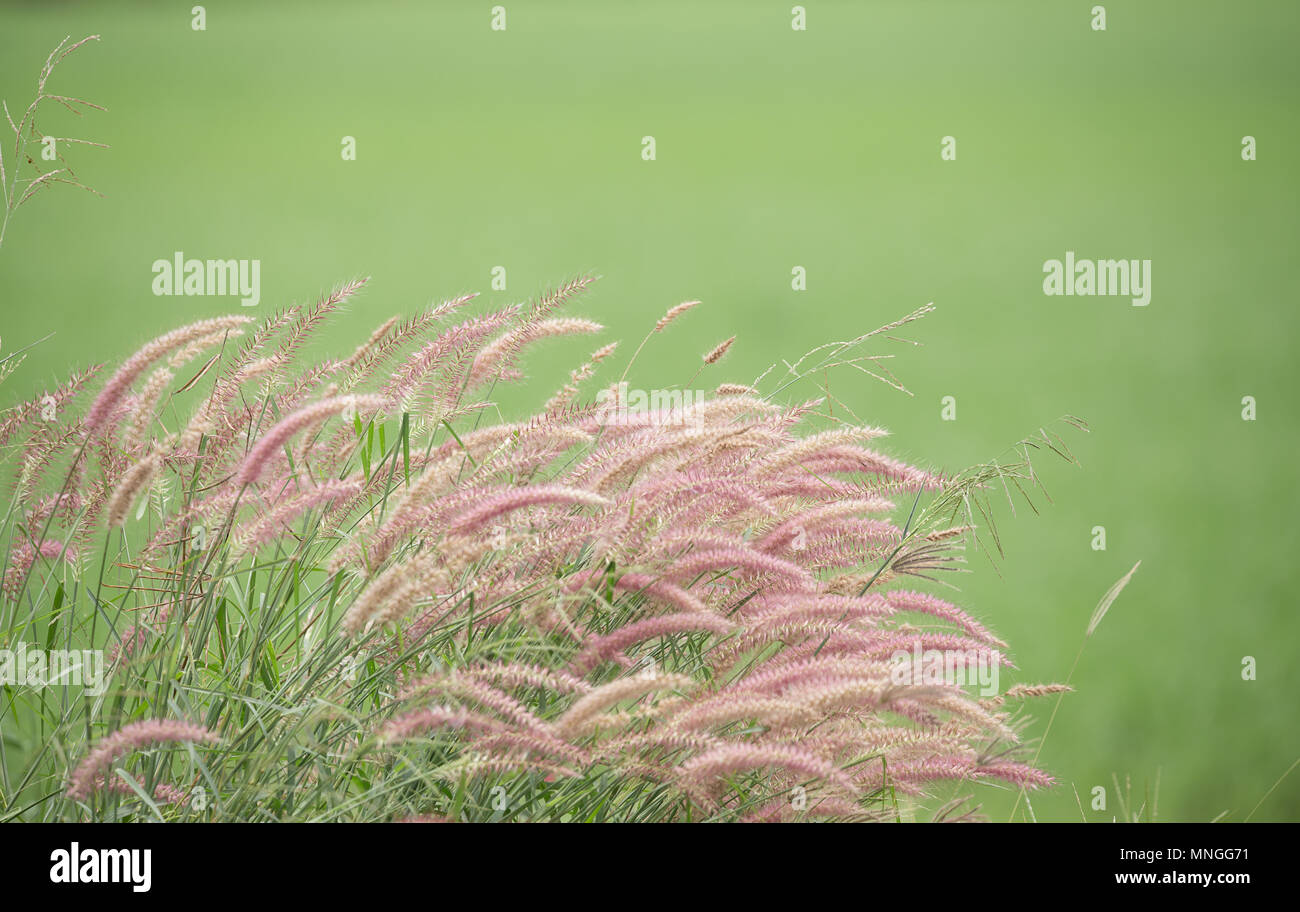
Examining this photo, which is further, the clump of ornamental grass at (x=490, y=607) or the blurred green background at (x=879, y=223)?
the blurred green background at (x=879, y=223)

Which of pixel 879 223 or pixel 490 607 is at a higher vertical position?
pixel 879 223

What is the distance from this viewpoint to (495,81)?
18.5m

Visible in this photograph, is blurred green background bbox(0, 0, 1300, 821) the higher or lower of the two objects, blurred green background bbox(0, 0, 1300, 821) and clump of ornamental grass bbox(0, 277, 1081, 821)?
the higher

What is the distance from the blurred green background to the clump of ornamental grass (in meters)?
1.84

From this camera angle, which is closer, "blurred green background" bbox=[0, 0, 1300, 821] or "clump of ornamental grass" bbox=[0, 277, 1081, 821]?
"clump of ornamental grass" bbox=[0, 277, 1081, 821]

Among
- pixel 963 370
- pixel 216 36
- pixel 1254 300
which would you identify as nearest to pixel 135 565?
pixel 963 370

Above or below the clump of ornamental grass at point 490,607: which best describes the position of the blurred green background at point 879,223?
above

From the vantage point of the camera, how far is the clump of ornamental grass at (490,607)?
3.52 feet

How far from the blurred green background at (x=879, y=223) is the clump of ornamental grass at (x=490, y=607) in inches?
72.4

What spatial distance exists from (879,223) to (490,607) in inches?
423

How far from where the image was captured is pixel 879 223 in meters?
11.3

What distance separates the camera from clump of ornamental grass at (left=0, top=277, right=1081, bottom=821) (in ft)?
3.52
